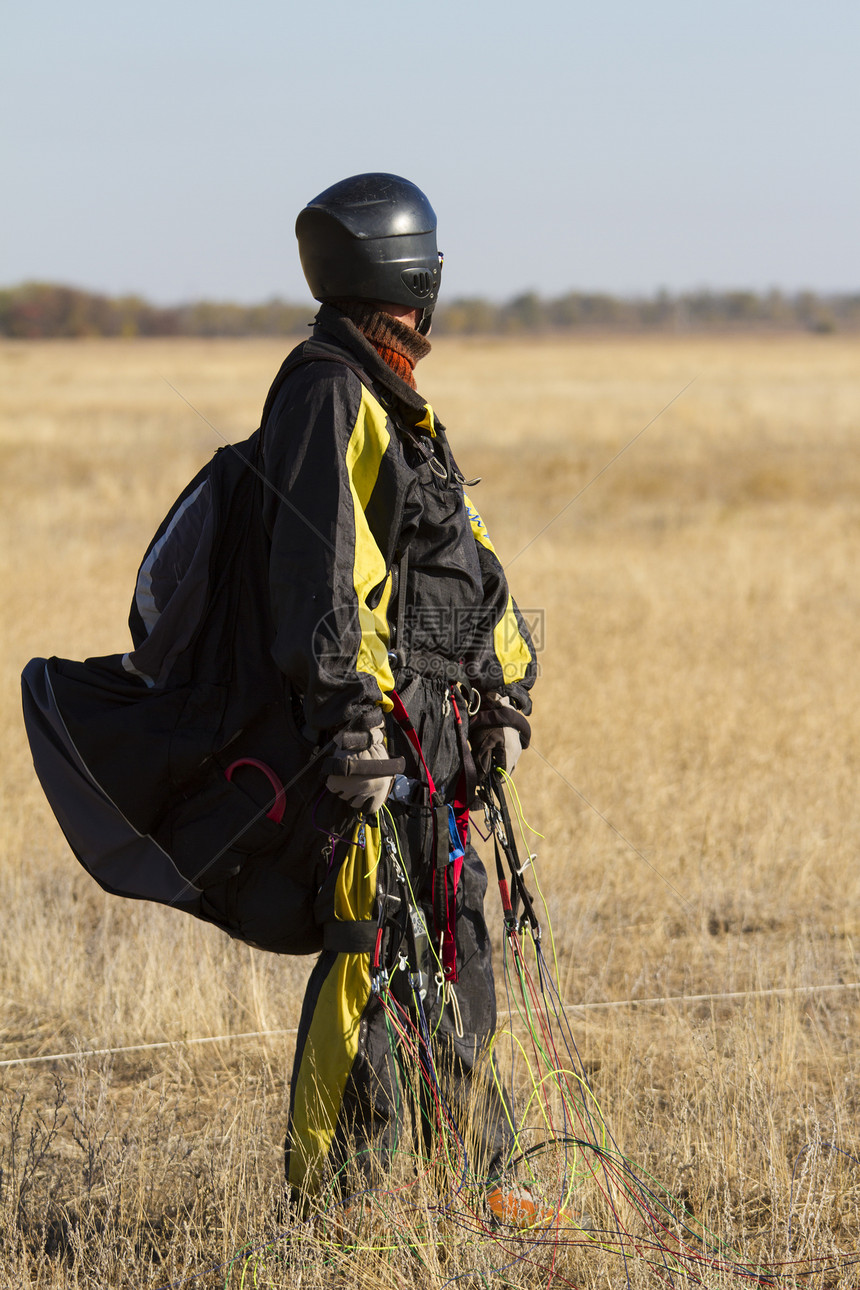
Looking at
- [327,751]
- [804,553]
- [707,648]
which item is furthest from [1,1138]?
[804,553]

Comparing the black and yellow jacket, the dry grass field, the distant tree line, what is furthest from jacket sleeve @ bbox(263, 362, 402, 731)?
the distant tree line

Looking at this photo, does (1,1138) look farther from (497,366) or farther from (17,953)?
(497,366)

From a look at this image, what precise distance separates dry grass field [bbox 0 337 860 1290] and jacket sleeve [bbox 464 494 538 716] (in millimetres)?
1108

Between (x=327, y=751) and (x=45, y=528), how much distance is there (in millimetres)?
11934

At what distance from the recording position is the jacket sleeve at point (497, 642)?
290 cm

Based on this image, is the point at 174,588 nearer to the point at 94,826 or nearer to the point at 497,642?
the point at 94,826

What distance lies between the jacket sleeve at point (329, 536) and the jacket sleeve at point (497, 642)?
454mm

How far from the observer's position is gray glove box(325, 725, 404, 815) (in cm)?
234

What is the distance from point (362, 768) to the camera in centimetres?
235

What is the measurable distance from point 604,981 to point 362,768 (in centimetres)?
203

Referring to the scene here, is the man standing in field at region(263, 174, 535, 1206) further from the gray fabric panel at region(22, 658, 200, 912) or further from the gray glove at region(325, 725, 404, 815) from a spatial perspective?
the gray fabric panel at region(22, 658, 200, 912)

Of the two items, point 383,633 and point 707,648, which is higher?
point 383,633

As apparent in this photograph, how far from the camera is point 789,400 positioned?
29.8 m

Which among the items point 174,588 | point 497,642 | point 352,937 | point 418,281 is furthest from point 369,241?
point 352,937
